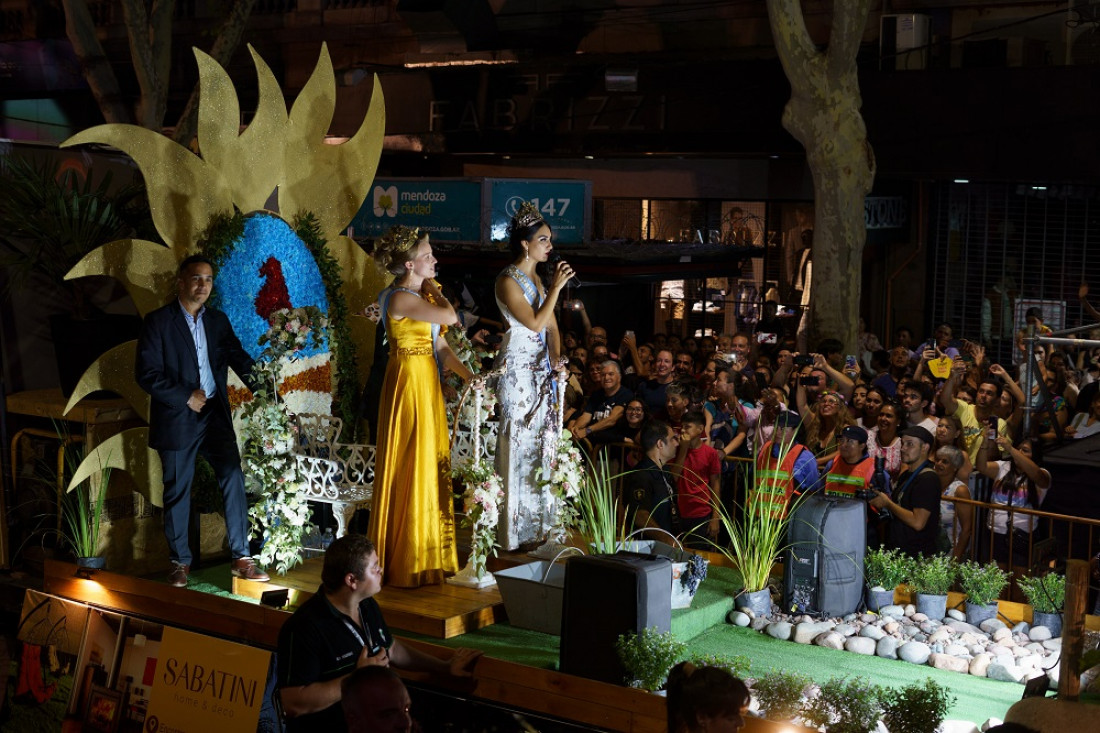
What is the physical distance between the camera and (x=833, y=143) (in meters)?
14.0

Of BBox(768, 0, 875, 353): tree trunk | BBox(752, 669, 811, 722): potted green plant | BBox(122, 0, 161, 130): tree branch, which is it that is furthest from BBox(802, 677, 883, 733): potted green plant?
BBox(122, 0, 161, 130): tree branch

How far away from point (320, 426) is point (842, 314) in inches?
306

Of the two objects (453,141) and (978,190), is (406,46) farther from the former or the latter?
(978,190)

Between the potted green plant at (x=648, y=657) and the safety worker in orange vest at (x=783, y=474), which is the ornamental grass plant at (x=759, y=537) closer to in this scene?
the safety worker in orange vest at (x=783, y=474)

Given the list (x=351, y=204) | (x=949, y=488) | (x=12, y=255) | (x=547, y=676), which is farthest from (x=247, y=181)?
(x=949, y=488)

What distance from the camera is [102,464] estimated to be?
813 cm

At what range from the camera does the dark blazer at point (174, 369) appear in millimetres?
7543

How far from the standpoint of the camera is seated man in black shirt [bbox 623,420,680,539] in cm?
811

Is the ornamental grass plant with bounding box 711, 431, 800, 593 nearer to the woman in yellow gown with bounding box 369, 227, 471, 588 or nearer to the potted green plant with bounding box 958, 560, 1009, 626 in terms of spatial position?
the potted green plant with bounding box 958, 560, 1009, 626

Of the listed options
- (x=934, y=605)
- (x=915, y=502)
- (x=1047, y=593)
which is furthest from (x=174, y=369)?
(x=1047, y=593)

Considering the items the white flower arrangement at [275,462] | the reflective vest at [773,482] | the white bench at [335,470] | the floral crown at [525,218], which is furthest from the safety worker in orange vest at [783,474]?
the white flower arrangement at [275,462]

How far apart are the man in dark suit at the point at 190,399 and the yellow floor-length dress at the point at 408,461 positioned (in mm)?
866

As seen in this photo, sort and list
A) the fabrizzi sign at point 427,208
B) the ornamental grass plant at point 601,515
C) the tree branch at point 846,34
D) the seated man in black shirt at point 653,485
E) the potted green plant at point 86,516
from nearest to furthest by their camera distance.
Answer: the ornamental grass plant at point 601,515, the potted green plant at point 86,516, the seated man in black shirt at point 653,485, the tree branch at point 846,34, the fabrizzi sign at point 427,208

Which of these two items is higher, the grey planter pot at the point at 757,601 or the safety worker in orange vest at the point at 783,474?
the safety worker in orange vest at the point at 783,474
